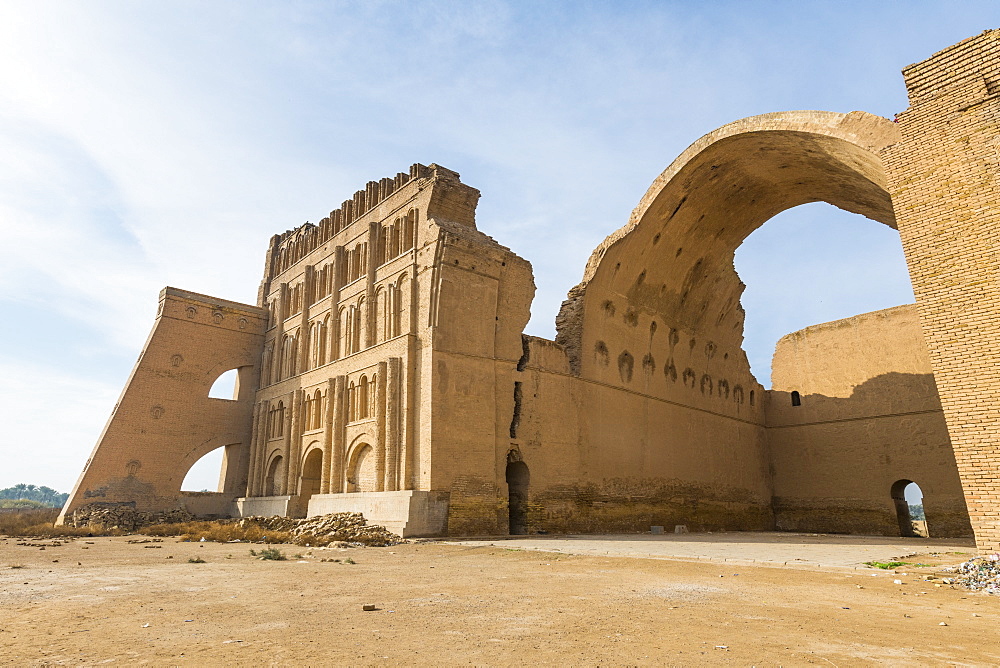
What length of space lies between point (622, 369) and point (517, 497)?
630 cm

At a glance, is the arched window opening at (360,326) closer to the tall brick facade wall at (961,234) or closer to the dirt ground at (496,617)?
the dirt ground at (496,617)

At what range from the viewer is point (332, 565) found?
9.66 metres

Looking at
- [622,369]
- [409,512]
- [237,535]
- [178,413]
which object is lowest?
[237,535]

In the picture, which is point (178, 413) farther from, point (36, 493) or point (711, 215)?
point (36, 493)

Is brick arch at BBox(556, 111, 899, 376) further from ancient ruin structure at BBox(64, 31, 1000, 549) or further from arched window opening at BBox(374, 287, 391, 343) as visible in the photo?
arched window opening at BBox(374, 287, 391, 343)

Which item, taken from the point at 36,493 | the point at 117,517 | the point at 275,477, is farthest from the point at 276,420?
the point at 36,493

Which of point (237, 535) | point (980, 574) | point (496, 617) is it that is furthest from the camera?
point (237, 535)

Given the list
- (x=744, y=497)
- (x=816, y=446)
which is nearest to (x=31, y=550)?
(x=744, y=497)

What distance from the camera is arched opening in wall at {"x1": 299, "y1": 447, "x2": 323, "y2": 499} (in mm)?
22078

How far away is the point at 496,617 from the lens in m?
5.07

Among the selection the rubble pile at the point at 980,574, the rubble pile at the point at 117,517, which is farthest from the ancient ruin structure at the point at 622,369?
the rubble pile at the point at 980,574

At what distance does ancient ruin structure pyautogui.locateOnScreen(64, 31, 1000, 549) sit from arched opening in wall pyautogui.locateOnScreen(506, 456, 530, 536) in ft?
0.22

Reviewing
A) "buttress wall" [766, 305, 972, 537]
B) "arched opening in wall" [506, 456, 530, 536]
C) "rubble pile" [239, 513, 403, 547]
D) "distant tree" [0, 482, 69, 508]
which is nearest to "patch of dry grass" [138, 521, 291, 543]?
"rubble pile" [239, 513, 403, 547]

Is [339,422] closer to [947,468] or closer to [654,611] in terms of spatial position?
[654,611]
